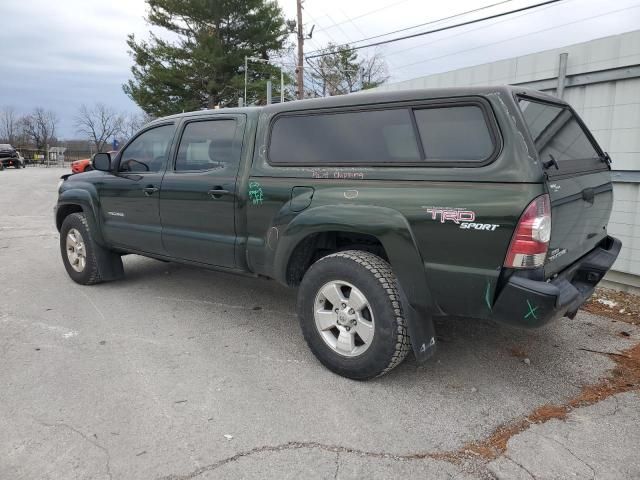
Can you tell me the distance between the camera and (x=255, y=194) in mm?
3877

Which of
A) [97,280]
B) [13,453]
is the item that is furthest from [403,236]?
[97,280]

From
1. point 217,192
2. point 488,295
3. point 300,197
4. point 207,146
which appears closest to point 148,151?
point 207,146

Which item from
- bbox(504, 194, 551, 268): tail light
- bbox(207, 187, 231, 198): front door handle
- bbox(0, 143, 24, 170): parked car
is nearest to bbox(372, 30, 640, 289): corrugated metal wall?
bbox(504, 194, 551, 268): tail light

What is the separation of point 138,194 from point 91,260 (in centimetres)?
121

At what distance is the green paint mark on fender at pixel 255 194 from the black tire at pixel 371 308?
75 centimetres

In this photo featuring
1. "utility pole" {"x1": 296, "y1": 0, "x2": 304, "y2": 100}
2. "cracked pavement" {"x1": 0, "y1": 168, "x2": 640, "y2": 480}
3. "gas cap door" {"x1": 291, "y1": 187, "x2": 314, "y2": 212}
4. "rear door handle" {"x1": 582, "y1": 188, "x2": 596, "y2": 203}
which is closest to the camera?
"cracked pavement" {"x1": 0, "y1": 168, "x2": 640, "y2": 480}

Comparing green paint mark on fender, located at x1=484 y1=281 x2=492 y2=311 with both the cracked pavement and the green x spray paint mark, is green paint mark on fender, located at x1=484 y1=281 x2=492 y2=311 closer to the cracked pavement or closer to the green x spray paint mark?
the green x spray paint mark

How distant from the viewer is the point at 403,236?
9.91ft

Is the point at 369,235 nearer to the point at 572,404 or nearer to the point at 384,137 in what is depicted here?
the point at 384,137

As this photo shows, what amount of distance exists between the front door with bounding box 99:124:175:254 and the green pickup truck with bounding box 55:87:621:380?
0.58ft

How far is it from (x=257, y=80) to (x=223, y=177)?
925 inches

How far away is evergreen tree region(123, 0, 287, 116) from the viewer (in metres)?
25.4

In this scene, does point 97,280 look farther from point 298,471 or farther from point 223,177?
point 298,471

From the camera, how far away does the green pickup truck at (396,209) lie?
9.00 feet
